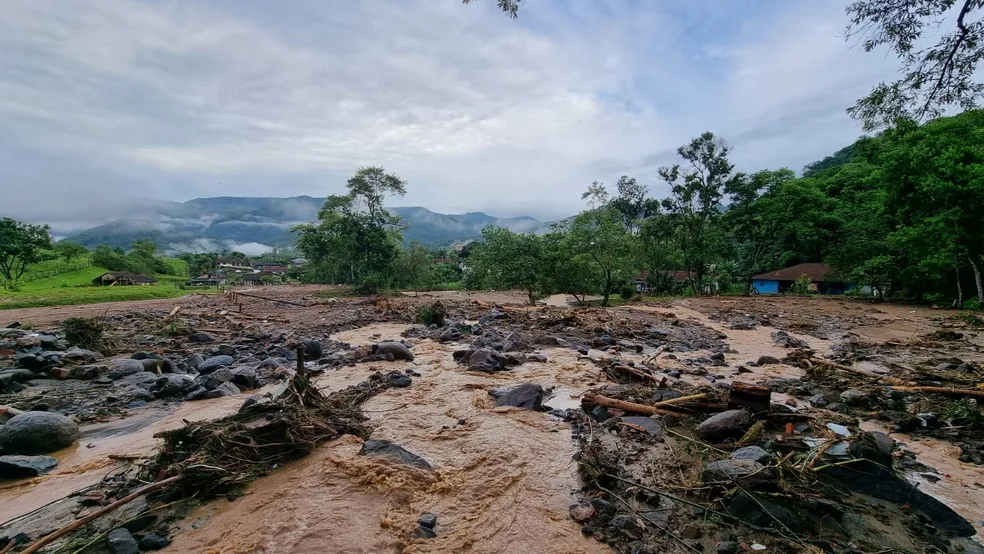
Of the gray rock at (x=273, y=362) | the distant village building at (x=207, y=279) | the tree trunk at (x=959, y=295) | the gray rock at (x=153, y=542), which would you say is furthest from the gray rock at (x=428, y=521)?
the distant village building at (x=207, y=279)

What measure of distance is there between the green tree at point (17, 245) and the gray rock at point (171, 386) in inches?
2066

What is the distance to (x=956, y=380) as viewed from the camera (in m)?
7.40

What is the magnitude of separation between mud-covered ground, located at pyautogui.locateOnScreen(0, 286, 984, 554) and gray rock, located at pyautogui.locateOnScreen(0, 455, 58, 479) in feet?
0.39

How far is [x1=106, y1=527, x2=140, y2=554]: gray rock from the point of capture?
3.32 metres

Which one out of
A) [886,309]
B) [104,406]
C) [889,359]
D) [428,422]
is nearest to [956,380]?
[889,359]

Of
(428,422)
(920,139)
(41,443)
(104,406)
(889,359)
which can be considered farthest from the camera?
(920,139)

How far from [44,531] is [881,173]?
33824 millimetres

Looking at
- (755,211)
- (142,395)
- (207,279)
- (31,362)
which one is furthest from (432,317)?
(207,279)

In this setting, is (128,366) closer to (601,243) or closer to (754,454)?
(754,454)

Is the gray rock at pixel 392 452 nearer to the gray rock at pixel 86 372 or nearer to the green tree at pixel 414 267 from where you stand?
the gray rock at pixel 86 372

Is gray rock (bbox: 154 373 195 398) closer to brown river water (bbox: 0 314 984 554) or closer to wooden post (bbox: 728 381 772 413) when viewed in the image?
brown river water (bbox: 0 314 984 554)

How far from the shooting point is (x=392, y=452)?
5094 mm

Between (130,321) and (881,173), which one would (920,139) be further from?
(130,321)

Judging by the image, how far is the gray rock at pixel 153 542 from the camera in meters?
3.45
